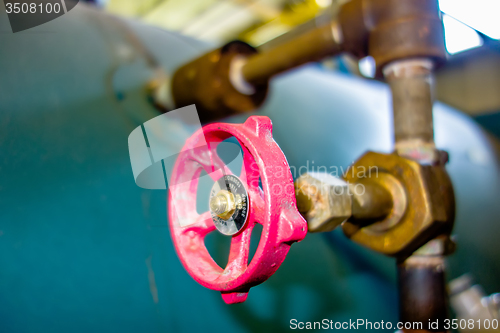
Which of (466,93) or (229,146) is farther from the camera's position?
(466,93)

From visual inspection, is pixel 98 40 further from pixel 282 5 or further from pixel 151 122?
pixel 282 5

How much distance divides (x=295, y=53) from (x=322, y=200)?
276 millimetres

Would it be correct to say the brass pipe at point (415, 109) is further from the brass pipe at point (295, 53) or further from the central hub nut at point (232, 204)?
the central hub nut at point (232, 204)

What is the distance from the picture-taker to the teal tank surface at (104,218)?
1.46 ft

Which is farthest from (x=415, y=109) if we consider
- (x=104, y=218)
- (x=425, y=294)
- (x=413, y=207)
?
(x=104, y=218)

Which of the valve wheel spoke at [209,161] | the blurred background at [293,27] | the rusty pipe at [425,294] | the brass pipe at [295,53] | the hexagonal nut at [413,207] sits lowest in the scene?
the rusty pipe at [425,294]

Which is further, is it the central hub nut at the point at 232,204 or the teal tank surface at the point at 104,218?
the teal tank surface at the point at 104,218

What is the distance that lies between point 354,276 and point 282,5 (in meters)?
1.64

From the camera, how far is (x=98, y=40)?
0.59 m

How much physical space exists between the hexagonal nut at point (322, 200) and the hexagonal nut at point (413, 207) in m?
0.09

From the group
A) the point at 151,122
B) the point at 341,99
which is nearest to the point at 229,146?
the point at 151,122

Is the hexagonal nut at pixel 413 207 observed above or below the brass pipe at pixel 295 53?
below

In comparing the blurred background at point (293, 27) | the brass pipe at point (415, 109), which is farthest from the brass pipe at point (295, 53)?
the blurred background at point (293, 27)

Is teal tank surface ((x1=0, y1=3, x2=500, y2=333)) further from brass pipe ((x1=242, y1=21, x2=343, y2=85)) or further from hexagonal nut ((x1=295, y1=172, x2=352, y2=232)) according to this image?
hexagonal nut ((x1=295, y1=172, x2=352, y2=232))
